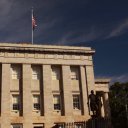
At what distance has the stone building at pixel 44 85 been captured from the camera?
4231cm

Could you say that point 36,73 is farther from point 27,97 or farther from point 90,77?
point 90,77

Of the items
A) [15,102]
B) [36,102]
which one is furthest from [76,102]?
[15,102]

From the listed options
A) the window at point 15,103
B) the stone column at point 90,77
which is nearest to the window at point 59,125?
the window at point 15,103

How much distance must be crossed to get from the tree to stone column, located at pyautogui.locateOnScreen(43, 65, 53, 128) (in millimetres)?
25764

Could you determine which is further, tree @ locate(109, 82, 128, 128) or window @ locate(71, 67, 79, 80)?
tree @ locate(109, 82, 128, 128)

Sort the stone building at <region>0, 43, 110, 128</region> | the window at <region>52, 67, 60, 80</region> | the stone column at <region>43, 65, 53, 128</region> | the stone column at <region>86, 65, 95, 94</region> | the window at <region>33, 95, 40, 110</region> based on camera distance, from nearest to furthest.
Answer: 1. the stone building at <region>0, 43, 110, 128</region>
2. the stone column at <region>43, 65, 53, 128</region>
3. the window at <region>33, 95, 40, 110</region>
4. the window at <region>52, 67, 60, 80</region>
5. the stone column at <region>86, 65, 95, 94</region>

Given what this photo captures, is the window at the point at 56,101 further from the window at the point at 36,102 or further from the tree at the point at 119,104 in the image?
the tree at the point at 119,104

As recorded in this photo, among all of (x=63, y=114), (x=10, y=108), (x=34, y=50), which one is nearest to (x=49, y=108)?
(x=63, y=114)

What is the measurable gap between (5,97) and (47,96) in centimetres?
502

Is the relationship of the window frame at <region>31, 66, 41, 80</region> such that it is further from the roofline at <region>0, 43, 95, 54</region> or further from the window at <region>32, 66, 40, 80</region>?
the roofline at <region>0, 43, 95, 54</region>

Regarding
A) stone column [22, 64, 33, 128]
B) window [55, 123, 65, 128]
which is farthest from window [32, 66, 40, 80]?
window [55, 123, 65, 128]

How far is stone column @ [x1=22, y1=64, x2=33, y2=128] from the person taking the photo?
41.9 metres

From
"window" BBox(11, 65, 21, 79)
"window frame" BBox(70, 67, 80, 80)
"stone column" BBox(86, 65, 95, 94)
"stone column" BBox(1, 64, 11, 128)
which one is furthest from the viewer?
"window frame" BBox(70, 67, 80, 80)

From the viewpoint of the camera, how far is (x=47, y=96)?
143 feet
